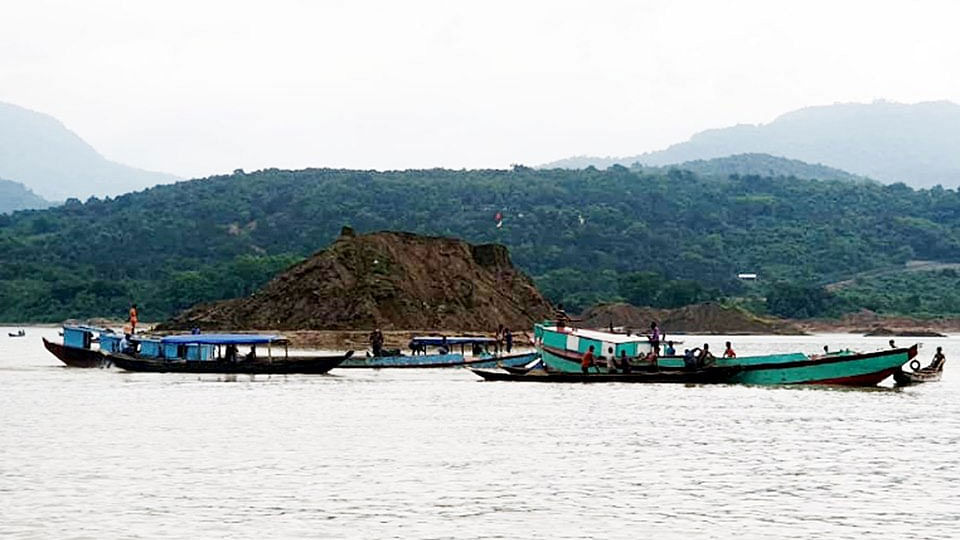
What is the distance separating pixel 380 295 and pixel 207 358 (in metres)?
44.2

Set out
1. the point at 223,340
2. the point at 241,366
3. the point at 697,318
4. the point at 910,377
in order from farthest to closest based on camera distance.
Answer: the point at 697,318 → the point at 241,366 → the point at 223,340 → the point at 910,377

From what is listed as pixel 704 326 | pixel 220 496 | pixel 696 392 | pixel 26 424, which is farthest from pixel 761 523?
pixel 704 326

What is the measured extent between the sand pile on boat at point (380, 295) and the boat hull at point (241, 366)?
1556 inches

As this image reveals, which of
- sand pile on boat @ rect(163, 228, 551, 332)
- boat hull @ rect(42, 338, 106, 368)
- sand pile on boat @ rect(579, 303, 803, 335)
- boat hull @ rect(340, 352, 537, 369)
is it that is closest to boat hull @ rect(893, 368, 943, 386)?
boat hull @ rect(340, 352, 537, 369)

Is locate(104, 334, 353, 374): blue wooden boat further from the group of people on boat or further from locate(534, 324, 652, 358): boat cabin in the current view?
the group of people on boat

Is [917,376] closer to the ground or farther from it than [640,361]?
closer to the ground

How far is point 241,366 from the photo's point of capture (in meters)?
80.3

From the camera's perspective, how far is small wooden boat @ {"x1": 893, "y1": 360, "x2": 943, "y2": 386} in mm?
76812

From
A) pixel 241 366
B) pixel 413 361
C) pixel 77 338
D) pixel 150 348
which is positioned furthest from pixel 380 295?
pixel 241 366

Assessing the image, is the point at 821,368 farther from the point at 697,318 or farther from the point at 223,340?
the point at 697,318

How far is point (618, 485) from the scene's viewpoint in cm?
3928

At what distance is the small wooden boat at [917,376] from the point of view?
76812 millimetres

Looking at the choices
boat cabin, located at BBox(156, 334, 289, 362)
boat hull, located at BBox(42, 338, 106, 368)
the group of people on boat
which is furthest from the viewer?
boat hull, located at BBox(42, 338, 106, 368)

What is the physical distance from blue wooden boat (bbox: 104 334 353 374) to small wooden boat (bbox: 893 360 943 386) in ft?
96.4
